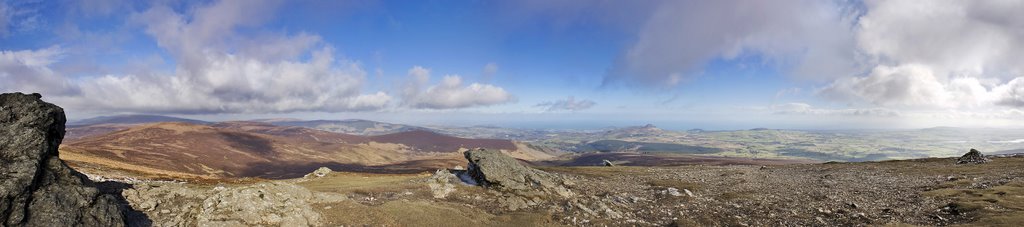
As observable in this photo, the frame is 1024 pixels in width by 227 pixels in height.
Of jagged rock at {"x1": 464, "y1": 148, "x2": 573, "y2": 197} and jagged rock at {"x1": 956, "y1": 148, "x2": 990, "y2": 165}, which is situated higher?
jagged rock at {"x1": 956, "y1": 148, "x2": 990, "y2": 165}

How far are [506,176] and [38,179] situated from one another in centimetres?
2763

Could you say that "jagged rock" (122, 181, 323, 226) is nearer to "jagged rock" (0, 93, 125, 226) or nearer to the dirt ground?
the dirt ground

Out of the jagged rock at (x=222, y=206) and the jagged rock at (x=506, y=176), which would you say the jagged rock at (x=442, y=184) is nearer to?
the jagged rock at (x=506, y=176)

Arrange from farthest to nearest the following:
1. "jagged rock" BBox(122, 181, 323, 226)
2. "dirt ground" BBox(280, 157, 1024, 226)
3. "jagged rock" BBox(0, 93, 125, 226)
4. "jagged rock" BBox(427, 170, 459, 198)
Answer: "jagged rock" BBox(427, 170, 459, 198) < "dirt ground" BBox(280, 157, 1024, 226) < "jagged rock" BBox(122, 181, 323, 226) < "jagged rock" BBox(0, 93, 125, 226)

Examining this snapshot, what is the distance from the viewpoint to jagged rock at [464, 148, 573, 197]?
3650cm

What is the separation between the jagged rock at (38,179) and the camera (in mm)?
15875

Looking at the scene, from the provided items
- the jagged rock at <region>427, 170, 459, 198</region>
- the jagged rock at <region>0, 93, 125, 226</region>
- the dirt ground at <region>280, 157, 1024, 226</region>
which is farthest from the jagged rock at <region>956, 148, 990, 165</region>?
the jagged rock at <region>0, 93, 125, 226</region>

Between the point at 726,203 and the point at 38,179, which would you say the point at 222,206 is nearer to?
the point at 38,179

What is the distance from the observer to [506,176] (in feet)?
123

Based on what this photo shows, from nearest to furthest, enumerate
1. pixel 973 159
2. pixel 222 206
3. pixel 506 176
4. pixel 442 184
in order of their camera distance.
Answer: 1. pixel 222 206
2. pixel 442 184
3. pixel 506 176
4. pixel 973 159

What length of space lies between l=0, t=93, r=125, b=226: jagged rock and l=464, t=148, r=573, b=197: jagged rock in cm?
2392

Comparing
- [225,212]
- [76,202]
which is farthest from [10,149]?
[225,212]

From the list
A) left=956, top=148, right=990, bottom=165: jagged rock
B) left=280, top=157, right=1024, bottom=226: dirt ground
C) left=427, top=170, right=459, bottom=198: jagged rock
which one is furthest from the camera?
left=956, top=148, right=990, bottom=165: jagged rock

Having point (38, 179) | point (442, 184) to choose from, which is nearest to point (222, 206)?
point (38, 179)
